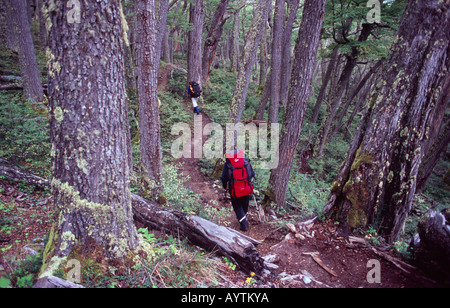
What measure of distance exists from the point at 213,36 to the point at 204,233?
49.2 ft

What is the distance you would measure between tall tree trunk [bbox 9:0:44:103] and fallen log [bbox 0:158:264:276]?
8.98m

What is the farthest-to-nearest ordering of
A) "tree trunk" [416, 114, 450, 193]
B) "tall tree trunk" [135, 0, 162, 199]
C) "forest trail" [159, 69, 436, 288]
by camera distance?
1. "tree trunk" [416, 114, 450, 193]
2. "tall tree trunk" [135, 0, 162, 199]
3. "forest trail" [159, 69, 436, 288]

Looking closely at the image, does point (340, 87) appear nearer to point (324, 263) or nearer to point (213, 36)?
point (213, 36)

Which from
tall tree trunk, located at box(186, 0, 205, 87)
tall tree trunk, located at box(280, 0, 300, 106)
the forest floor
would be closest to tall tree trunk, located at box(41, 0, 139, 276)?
the forest floor

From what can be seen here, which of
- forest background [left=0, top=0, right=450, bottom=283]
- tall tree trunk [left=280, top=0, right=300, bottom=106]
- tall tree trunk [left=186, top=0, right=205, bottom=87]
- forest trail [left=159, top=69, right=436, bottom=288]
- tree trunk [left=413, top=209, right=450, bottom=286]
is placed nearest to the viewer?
tree trunk [left=413, top=209, right=450, bottom=286]

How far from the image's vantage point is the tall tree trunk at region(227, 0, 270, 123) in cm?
795

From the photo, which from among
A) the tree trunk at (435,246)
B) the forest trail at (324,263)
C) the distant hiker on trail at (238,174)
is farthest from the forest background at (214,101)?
the distant hiker on trail at (238,174)

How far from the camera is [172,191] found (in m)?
6.71

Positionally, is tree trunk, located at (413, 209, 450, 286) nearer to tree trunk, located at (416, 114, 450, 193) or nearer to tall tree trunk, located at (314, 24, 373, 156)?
tall tree trunk, located at (314, 24, 373, 156)

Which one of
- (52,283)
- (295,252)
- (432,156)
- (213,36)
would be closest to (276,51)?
(213,36)

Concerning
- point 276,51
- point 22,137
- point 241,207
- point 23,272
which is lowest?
point 241,207

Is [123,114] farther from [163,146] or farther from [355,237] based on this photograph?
[163,146]

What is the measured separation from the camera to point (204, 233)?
4.14m

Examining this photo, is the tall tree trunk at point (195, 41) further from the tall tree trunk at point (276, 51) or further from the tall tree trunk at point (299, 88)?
the tall tree trunk at point (299, 88)
